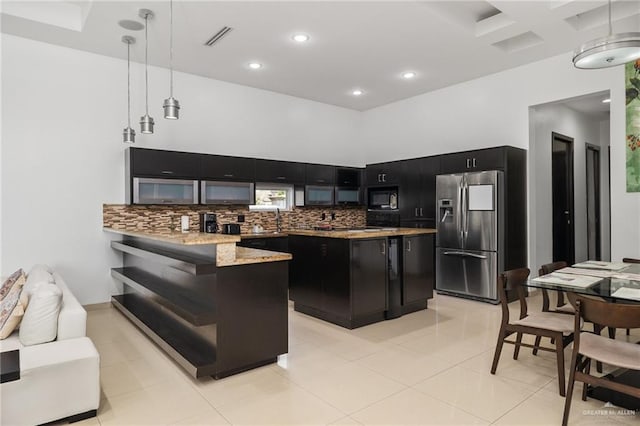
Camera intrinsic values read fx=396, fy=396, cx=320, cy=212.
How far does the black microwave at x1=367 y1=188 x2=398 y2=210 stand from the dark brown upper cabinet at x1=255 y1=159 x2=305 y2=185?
1.50 meters

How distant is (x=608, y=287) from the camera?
2668 millimetres

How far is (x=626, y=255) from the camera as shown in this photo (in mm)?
4855

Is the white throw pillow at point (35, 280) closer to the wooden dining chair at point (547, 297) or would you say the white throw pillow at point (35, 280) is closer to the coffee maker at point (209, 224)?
the coffee maker at point (209, 224)

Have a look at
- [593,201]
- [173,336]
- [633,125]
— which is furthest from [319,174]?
[593,201]

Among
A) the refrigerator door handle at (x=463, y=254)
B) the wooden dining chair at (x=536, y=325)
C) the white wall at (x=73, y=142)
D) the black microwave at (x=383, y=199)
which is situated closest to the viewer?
the wooden dining chair at (x=536, y=325)

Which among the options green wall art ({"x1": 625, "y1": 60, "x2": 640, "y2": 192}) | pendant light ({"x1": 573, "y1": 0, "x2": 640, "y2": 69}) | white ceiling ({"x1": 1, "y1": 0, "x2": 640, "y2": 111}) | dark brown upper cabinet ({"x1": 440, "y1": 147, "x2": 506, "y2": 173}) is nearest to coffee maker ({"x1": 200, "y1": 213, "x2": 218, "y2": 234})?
white ceiling ({"x1": 1, "y1": 0, "x2": 640, "y2": 111})

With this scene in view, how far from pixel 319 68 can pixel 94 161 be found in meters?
3.31

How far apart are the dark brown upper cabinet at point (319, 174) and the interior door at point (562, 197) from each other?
365 centimetres

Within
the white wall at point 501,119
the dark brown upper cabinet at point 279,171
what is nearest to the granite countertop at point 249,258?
the dark brown upper cabinet at point 279,171

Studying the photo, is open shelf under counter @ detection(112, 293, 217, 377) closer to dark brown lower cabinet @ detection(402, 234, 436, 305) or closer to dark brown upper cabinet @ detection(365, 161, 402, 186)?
dark brown lower cabinet @ detection(402, 234, 436, 305)

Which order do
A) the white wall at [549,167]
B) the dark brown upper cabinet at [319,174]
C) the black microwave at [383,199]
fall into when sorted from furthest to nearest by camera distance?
the black microwave at [383,199] < the dark brown upper cabinet at [319,174] < the white wall at [549,167]

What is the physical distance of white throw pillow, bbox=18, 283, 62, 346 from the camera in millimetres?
2656

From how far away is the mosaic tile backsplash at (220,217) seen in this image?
5344mm

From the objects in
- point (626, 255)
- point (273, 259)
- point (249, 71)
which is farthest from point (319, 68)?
point (626, 255)
